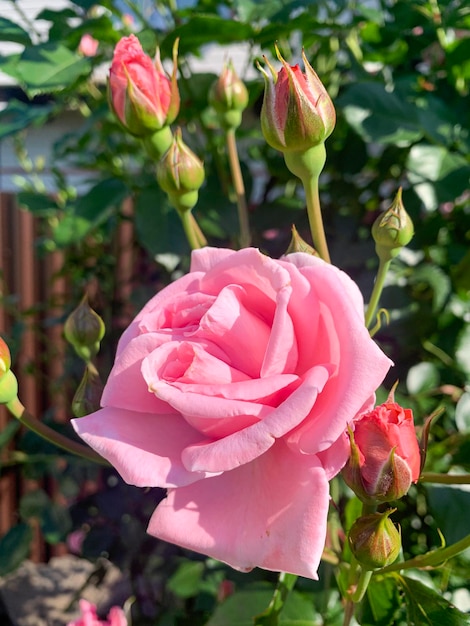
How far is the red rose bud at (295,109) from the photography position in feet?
1.54

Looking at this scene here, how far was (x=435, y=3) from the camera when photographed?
817 mm

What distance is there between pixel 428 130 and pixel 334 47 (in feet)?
0.96

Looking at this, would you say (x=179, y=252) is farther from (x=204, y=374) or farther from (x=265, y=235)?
(x=204, y=374)

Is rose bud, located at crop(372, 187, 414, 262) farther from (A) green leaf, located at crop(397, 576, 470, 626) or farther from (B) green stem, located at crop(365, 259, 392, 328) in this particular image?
(A) green leaf, located at crop(397, 576, 470, 626)

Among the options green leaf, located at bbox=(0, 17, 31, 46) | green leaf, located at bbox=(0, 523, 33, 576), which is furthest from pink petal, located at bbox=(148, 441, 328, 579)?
green leaf, located at bbox=(0, 523, 33, 576)

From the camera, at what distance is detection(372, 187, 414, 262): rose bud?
0.55m

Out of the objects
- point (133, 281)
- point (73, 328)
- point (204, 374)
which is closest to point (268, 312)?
point (204, 374)

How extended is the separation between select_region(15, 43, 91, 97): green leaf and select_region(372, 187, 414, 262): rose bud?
393 millimetres

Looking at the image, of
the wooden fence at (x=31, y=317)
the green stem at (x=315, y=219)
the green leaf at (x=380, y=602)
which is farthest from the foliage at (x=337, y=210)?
the wooden fence at (x=31, y=317)

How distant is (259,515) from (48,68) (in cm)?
57

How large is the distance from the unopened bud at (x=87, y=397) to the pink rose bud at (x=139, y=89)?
251 millimetres

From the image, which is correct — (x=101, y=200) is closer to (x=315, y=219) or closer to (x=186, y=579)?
(x=315, y=219)

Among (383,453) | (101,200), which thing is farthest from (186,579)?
(383,453)

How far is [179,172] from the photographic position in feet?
1.96
